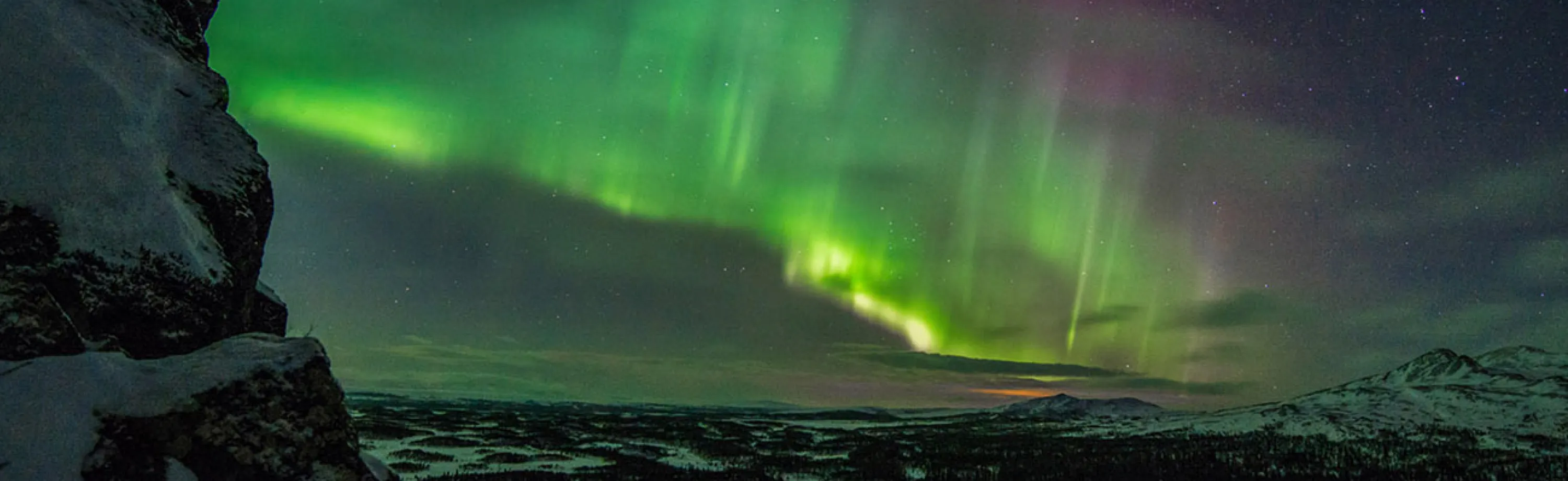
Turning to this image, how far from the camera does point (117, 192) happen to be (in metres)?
14.4

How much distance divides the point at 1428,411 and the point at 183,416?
142 m

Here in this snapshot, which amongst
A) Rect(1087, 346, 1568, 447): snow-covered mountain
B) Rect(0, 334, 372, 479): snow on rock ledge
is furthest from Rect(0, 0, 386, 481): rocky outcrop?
Rect(1087, 346, 1568, 447): snow-covered mountain

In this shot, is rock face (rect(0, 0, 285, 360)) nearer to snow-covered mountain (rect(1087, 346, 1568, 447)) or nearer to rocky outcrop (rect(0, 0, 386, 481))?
rocky outcrop (rect(0, 0, 386, 481))

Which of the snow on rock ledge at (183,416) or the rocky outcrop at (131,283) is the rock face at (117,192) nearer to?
the rocky outcrop at (131,283)

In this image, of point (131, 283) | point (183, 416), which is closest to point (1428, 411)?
point (183, 416)

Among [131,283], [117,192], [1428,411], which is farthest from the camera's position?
[1428,411]

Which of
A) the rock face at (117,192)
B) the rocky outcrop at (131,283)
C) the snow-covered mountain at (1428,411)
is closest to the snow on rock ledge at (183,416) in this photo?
the rocky outcrop at (131,283)

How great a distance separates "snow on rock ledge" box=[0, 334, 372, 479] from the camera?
10.4m

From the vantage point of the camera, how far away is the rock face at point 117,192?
12578mm

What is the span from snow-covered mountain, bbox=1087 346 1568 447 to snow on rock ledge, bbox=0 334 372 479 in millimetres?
100451

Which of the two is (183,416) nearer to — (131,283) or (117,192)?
(131,283)

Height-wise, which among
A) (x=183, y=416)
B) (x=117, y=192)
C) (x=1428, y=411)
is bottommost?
(x=183, y=416)

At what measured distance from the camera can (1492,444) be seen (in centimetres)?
7225

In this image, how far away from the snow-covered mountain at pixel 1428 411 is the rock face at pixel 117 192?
10236 cm
